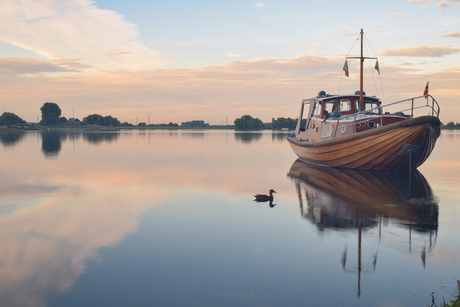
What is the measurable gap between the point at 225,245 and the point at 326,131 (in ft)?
65.4

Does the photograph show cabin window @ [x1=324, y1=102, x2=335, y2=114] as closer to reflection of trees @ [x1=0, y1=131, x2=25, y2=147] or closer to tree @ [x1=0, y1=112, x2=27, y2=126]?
reflection of trees @ [x1=0, y1=131, x2=25, y2=147]

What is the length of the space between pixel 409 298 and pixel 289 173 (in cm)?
1983

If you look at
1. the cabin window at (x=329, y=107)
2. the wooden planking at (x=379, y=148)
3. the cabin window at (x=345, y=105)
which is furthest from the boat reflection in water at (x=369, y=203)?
the cabin window at (x=329, y=107)

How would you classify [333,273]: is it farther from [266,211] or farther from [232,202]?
[232,202]

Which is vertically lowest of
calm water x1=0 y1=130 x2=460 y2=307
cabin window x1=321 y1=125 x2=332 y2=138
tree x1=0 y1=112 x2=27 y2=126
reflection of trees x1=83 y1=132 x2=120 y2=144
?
calm water x1=0 y1=130 x2=460 y2=307

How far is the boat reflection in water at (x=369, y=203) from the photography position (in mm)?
11487

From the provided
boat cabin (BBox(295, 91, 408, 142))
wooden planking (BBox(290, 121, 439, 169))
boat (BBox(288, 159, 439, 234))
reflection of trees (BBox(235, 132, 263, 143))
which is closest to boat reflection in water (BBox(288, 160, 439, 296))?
boat (BBox(288, 159, 439, 234))

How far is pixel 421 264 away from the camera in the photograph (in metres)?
8.75

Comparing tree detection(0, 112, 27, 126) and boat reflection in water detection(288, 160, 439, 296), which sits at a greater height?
tree detection(0, 112, 27, 126)

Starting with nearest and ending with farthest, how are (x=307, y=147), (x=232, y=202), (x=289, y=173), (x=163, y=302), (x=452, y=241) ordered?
1. (x=163, y=302)
2. (x=452, y=241)
3. (x=232, y=202)
4. (x=289, y=173)
5. (x=307, y=147)

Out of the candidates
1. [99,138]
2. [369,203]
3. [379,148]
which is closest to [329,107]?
[379,148]

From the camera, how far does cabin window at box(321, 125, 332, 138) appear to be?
91.8 ft

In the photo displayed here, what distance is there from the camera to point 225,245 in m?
10.2

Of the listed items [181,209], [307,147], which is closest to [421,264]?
[181,209]
